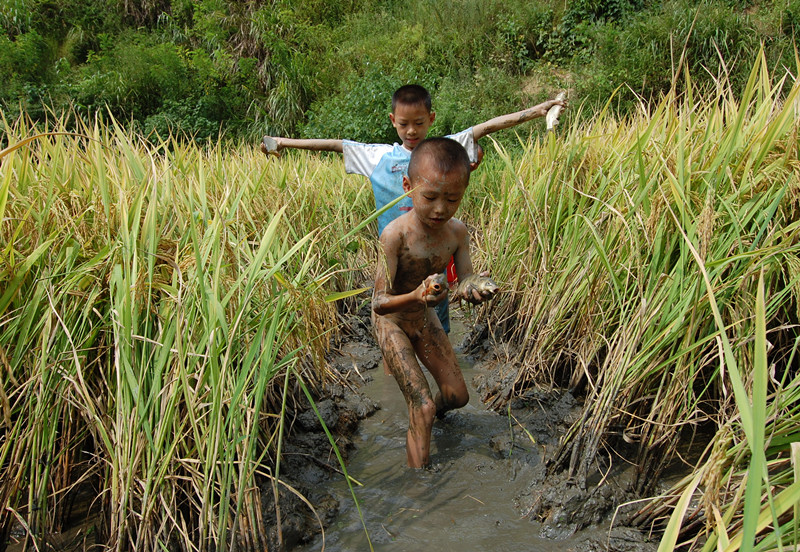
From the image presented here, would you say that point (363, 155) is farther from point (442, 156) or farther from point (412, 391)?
point (412, 391)

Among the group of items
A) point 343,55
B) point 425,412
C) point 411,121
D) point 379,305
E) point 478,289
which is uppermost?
point 343,55

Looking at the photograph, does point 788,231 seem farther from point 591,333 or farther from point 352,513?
point 352,513

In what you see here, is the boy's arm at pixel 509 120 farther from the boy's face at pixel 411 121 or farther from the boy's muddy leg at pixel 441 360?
the boy's muddy leg at pixel 441 360

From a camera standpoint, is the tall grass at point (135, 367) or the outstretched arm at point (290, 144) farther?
the outstretched arm at point (290, 144)

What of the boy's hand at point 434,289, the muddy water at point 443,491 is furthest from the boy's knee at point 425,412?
the boy's hand at point 434,289

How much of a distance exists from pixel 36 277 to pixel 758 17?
1316 cm

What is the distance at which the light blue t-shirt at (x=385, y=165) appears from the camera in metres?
3.40

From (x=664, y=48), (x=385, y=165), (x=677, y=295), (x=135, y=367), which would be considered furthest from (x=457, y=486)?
(x=664, y=48)

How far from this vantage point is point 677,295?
2176 mm

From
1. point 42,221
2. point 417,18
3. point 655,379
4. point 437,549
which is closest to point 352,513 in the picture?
point 437,549

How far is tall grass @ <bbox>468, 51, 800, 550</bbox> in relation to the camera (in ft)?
6.35

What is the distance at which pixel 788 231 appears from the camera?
2.24 m

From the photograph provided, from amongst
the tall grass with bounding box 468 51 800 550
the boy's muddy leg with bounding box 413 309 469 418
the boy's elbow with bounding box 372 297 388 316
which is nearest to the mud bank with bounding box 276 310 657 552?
the tall grass with bounding box 468 51 800 550

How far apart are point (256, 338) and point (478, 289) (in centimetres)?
85
